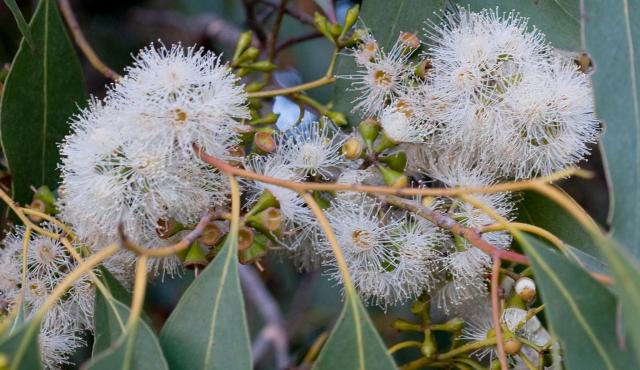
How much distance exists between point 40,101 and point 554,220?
3.01ft

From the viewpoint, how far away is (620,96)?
1.10 meters

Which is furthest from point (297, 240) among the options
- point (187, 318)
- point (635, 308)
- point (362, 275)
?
point (635, 308)

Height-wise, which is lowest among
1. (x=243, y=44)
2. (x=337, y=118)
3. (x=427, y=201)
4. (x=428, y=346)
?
(x=428, y=346)

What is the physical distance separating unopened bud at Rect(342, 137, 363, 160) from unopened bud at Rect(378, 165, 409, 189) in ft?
0.19

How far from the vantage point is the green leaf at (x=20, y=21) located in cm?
138

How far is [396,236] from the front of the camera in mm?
1316

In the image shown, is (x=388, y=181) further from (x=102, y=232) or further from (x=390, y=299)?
(x=102, y=232)

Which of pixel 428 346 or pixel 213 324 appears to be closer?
pixel 213 324

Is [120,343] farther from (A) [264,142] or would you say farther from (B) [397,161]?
(B) [397,161]

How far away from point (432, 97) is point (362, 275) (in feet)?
0.99

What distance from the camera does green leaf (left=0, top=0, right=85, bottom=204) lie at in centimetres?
145

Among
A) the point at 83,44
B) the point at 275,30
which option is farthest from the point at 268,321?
the point at 83,44

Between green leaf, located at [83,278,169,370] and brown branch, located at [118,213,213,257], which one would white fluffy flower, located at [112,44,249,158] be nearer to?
brown branch, located at [118,213,213,257]

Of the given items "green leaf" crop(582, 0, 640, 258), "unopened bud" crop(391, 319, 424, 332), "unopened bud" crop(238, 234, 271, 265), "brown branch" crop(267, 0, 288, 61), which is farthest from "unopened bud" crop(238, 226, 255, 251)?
"brown branch" crop(267, 0, 288, 61)
